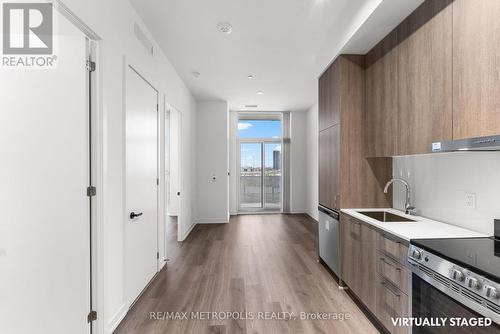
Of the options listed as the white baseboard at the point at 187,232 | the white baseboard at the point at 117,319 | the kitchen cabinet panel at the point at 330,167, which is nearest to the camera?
the white baseboard at the point at 117,319

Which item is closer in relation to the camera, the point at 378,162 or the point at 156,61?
the point at 378,162

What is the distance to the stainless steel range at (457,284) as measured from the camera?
1.08 metres

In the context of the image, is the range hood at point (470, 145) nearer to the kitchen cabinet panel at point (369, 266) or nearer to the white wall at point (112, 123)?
the kitchen cabinet panel at point (369, 266)

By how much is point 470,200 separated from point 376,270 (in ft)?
3.02

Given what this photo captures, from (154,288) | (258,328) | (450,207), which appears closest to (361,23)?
(450,207)

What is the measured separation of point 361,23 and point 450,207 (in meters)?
1.86

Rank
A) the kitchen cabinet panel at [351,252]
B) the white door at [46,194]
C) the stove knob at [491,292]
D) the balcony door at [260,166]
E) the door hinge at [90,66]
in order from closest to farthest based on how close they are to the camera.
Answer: the stove knob at [491,292] < the white door at [46,194] < the door hinge at [90,66] < the kitchen cabinet panel at [351,252] < the balcony door at [260,166]

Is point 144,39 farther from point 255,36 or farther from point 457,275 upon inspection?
point 457,275

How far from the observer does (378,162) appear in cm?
278

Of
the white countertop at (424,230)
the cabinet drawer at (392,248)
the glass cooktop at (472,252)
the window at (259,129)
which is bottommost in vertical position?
the cabinet drawer at (392,248)

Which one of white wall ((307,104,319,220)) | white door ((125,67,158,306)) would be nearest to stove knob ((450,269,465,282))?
white door ((125,67,158,306))

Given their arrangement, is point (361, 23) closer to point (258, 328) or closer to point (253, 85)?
point (253, 85)

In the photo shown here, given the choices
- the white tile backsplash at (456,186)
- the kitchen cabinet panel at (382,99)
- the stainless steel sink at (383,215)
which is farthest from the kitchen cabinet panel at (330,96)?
the stainless steel sink at (383,215)

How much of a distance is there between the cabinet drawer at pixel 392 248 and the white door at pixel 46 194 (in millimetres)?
2315
